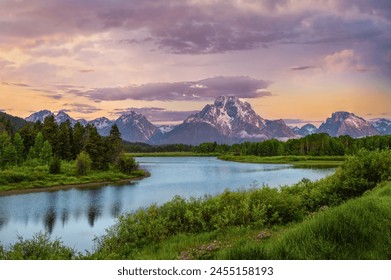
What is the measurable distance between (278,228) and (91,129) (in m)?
63.1

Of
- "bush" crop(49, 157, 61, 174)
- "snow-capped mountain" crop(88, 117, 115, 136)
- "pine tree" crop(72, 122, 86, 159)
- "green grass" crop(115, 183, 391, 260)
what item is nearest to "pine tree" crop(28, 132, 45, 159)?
"bush" crop(49, 157, 61, 174)

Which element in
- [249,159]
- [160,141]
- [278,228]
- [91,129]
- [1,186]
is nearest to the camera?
[278,228]

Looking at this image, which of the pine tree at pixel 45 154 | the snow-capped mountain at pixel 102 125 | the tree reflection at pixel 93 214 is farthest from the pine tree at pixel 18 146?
the tree reflection at pixel 93 214

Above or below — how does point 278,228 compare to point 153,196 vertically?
above

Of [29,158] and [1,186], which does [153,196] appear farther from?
[29,158]

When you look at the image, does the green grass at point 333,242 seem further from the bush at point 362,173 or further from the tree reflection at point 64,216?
the tree reflection at point 64,216

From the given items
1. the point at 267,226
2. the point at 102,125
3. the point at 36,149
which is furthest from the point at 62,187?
the point at 267,226

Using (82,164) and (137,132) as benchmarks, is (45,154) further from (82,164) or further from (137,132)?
(137,132)

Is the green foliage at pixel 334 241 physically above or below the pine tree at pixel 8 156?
above

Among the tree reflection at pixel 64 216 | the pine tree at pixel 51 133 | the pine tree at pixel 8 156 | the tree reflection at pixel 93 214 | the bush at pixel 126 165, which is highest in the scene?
the pine tree at pixel 51 133

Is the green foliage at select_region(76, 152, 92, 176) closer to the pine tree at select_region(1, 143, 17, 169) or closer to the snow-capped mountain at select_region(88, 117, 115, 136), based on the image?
the snow-capped mountain at select_region(88, 117, 115, 136)

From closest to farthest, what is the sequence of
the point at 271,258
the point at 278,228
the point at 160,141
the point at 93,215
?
the point at 271,258
the point at 278,228
the point at 93,215
the point at 160,141

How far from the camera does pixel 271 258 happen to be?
6.72m

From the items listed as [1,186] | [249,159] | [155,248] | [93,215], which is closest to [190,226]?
[155,248]
